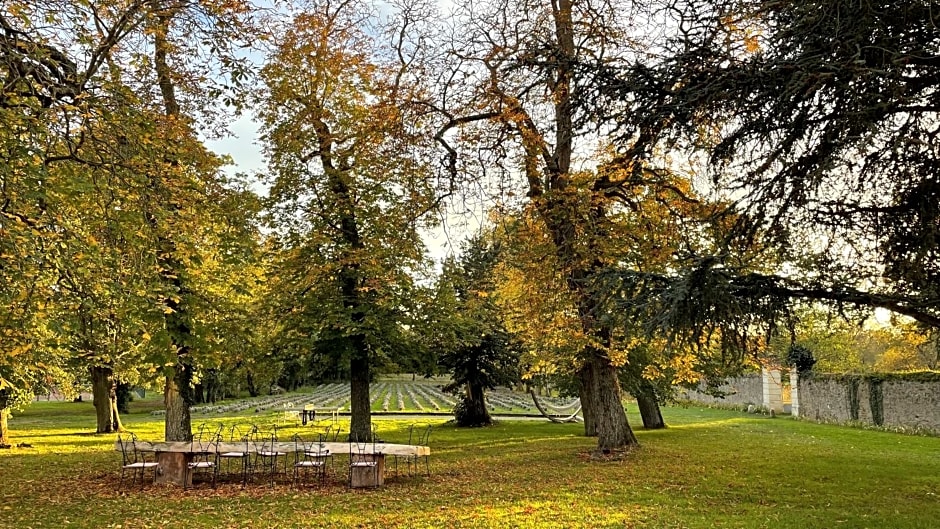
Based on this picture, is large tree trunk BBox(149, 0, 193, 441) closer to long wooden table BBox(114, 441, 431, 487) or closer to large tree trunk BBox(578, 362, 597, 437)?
long wooden table BBox(114, 441, 431, 487)

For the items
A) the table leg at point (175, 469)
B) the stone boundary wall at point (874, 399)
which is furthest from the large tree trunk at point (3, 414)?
the stone boundary wall at point (874, 399)

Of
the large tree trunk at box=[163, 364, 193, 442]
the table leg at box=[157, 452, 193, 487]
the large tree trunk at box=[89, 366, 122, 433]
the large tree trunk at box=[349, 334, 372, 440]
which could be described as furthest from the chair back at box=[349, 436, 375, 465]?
the large tree trunk at box=[89, 366, 122, 433]

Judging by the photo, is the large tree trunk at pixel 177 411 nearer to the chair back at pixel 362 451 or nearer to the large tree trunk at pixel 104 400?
the chair back at pixel 362 451

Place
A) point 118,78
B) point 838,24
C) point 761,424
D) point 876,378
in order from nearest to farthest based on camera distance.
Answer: point 838,24 < point 118,78 < point 876,378 < point 761,424

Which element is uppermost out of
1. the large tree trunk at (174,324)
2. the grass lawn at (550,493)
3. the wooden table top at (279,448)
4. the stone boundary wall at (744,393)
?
the large tree trunk at (174,324)

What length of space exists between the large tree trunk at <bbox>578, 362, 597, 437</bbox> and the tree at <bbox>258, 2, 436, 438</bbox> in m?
4.73

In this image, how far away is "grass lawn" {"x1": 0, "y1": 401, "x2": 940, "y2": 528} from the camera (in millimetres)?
8328

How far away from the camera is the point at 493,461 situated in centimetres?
1441

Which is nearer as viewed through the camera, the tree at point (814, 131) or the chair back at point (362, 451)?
the tree at point (814, 131)

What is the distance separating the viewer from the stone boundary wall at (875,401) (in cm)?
2164

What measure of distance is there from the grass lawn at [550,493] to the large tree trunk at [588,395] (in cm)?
133

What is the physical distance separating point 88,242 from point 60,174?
32.5 inches

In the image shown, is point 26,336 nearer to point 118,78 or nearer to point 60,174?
point 60,174

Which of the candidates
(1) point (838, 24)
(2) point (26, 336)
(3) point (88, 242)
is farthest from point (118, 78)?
(1) point (838, 24)
